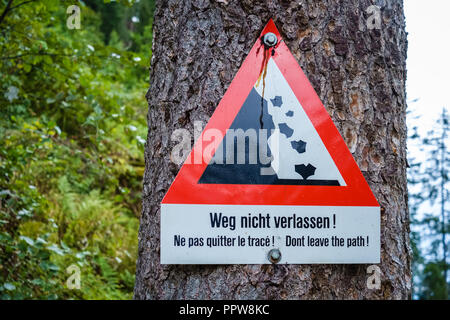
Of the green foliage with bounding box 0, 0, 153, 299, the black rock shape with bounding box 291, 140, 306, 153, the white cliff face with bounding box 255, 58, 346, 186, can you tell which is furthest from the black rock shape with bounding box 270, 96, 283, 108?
the green foliage with bounding box 0, 0, 153, 299

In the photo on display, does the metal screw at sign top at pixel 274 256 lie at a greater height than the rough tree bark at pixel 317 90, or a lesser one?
lesser

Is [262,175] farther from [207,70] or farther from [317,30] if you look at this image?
[317,30]

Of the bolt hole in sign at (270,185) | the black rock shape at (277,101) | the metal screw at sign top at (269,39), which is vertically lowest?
the bolt hole in sign at (270,185)

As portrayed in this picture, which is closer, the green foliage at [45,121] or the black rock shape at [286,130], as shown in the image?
the black rock shape at [286,130]

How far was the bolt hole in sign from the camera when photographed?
123 cm

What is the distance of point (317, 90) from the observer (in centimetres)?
131

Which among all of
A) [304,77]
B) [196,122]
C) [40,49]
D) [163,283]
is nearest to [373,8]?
[304,77]

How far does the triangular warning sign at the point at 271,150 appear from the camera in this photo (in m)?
1.24

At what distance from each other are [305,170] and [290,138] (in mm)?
117

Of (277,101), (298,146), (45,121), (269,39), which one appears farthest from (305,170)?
(45,121)

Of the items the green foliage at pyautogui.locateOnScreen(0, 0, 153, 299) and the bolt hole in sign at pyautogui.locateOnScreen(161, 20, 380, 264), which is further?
the green foliage at pyautogui.locateOnScreen(0, 0, 153, 299)

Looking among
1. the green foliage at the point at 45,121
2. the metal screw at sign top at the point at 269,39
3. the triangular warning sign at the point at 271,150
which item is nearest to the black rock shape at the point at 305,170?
the triangular warning sign at the point at 271,150

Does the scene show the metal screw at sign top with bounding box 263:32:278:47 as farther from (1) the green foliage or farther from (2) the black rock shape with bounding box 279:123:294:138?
(1) the green foliage

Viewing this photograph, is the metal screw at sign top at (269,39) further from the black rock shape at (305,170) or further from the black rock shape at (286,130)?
the black rock shape at (305,170)
